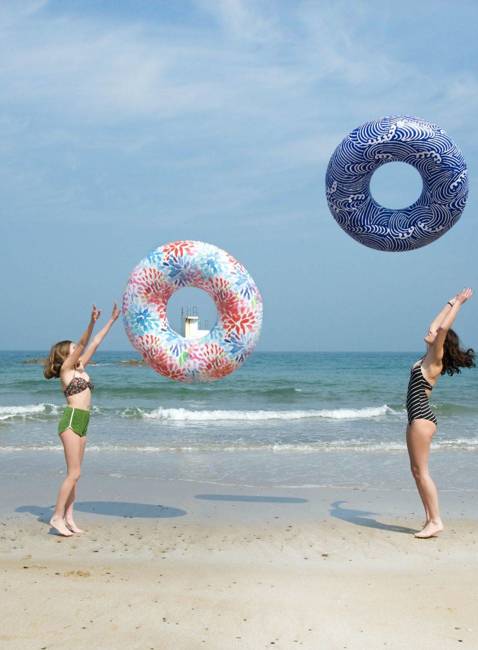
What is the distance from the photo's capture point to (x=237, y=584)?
5219 millimetres

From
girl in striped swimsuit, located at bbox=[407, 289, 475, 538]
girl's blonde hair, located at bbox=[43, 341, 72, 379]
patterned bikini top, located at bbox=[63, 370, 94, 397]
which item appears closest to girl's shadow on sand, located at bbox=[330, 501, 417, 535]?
girl in striped swimsuit, located at bbox=[407, 289, 475, 538]

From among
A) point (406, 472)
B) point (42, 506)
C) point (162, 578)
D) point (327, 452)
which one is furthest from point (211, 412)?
Answer: point (162, 578)

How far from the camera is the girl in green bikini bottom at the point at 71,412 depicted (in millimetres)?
6691

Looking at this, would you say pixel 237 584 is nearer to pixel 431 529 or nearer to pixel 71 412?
pixel 431 529

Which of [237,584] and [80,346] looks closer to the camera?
[237,584]

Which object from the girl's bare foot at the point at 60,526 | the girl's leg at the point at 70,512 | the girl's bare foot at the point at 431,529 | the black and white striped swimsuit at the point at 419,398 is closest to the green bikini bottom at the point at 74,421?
the girl's leg at the point at 70,512

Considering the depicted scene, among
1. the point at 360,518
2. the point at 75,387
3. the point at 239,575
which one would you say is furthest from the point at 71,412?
the point at 360,518

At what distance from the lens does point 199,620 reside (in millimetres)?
4500

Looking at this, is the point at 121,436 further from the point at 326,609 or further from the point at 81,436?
the point at 326,609

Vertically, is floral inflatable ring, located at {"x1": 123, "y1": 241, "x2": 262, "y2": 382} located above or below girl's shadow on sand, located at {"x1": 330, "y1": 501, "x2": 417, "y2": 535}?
above

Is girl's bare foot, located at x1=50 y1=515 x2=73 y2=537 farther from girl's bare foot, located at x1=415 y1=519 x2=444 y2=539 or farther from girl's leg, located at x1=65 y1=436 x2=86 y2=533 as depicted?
girl's bare foot, located at x1=415 y1=519 x2=444 y2=539

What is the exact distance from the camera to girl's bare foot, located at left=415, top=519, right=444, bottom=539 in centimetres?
654

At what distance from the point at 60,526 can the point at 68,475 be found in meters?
0.42

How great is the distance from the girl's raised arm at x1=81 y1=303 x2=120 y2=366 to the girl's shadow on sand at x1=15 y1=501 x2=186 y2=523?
59.7 inches
